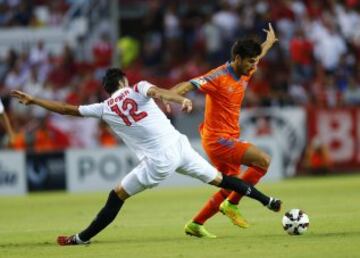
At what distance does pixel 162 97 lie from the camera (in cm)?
1092

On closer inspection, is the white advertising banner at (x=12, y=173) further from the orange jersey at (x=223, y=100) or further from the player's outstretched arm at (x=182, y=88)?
the player's outstretched arm at (x=182, y=88)

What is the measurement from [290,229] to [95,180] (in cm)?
1174

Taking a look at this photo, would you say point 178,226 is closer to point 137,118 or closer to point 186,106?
point 137,118

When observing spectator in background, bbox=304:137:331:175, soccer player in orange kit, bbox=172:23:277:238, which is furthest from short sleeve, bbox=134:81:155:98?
spectator in background, bbox=304:137:331:175

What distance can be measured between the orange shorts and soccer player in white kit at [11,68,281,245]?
70 centimetres

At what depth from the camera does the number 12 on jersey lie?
37.7 feet

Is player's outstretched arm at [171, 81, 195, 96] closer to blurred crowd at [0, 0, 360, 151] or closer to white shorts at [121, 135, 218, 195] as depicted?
white shorts at [121, 135, 218, 195]

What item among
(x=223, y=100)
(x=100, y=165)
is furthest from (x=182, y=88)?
(x=100, y=165)

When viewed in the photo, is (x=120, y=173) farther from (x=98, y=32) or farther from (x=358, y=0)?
(x=358, y=0)

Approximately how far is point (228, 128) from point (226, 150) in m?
0.28

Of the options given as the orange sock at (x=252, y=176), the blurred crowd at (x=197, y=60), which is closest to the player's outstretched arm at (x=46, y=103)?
the orange sock at (x=252, y=176)

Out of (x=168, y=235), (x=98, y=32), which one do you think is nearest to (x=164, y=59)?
(x=98, y=32)

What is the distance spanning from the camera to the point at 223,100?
1241 cm

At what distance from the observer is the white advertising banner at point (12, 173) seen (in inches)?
910
